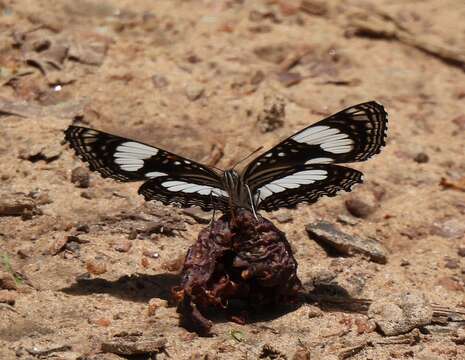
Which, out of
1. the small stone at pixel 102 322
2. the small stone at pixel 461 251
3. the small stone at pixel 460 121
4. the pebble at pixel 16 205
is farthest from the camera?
the small stone at pixel 460 121

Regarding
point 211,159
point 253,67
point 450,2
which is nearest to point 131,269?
point 211,159

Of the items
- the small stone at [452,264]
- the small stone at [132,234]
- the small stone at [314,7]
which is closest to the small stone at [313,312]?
the small stone at [452,264]

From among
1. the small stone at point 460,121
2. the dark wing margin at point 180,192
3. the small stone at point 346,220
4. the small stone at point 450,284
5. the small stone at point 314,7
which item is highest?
the small stone at point 314,7

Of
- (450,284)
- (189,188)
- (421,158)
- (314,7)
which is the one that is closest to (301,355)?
(189,188)

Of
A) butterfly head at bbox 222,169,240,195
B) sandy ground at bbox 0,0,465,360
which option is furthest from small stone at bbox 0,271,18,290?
butterfly head at bbox 222,169,240,195

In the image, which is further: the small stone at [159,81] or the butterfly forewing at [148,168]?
the small stone at [159,81]

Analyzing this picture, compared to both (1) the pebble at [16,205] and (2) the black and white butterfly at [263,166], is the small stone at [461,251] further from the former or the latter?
(1) the pebble at [16,205]
